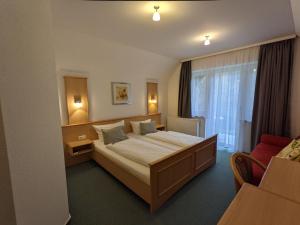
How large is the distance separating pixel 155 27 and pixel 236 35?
157cm

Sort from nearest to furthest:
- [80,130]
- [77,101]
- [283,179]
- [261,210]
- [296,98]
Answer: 1. [261,210]
2. [283,179]
3. [296,98]
4. [77,101]
5. [80,130]

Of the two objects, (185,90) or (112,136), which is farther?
(185,90)

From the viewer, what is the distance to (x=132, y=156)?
89.6 inches

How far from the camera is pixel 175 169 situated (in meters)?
2.08

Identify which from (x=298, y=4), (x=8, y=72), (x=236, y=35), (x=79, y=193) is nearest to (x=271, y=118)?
(x=236, y=35)

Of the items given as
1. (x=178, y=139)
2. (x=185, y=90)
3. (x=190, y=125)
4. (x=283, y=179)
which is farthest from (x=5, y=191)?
(x=185, y=90)

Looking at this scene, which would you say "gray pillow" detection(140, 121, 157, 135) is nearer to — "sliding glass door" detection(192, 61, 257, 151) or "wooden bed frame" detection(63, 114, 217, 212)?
"wooden bed frame" detection(63, 114, 217, 212)

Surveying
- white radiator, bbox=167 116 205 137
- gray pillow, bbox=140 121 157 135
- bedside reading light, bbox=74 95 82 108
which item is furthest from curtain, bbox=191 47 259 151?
bedside reading light, bbox=74 95 82 108

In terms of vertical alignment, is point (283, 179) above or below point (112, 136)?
above

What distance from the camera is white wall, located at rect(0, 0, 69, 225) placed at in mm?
951

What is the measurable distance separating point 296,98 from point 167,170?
119 inches

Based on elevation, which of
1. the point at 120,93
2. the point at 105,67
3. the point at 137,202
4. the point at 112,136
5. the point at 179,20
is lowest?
the point at 137,202

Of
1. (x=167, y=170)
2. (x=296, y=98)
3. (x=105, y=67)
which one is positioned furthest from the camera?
(x=105, y=67)

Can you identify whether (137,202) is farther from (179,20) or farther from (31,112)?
(179,20)
